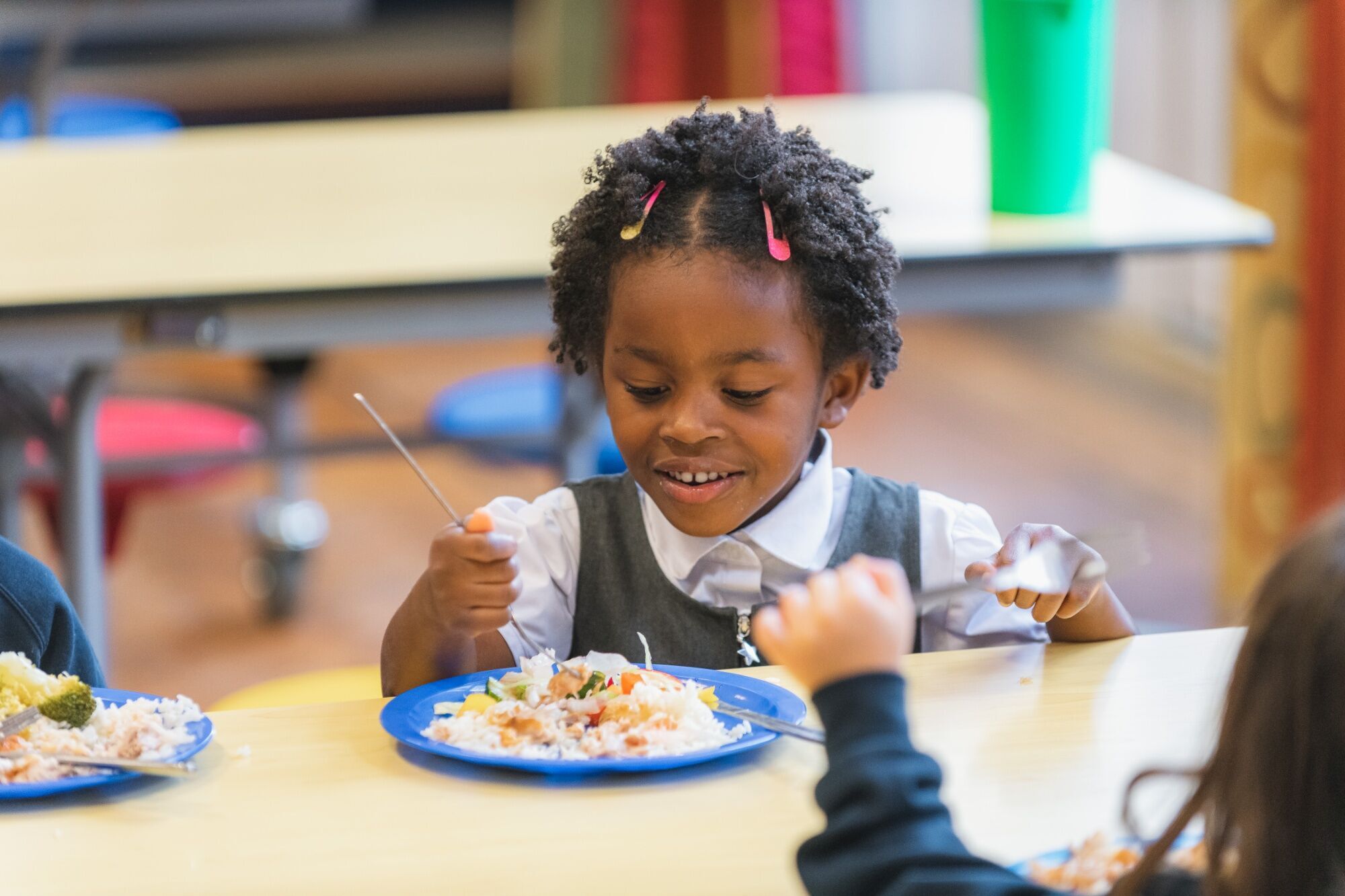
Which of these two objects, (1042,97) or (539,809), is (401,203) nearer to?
(1042,97)

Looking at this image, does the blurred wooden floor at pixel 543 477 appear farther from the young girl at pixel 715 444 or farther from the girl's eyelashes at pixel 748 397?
the girl's eyelashes at pixel 748 397

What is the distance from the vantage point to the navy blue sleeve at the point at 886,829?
2.54ft

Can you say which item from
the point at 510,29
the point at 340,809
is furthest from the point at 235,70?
the point at 340,809

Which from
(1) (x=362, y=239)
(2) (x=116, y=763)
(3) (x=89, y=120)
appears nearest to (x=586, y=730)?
(2) (x=116, y=763)

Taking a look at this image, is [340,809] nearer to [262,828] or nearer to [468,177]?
[262,828]

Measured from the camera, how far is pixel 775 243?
1248 mm

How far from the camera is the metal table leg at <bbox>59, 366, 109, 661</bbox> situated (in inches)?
88.7

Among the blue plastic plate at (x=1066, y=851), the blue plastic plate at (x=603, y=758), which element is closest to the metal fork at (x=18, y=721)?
the blue plastic plate at (x=603, y=758)

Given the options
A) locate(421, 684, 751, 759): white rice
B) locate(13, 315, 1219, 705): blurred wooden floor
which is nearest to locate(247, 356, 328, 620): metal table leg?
locate(13, 315, 1219, 705): blurred wooden floor

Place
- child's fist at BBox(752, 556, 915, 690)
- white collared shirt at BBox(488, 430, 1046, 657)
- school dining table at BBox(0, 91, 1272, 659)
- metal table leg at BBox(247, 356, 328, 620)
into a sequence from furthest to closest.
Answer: metal table leg at BBox(247, 356, 328, 620), school dining table at BBox(0, 91, 1272, 659), white collared shirt at BBox(488, 430, 1046, 657), child's fist at BBox(752, 556, 915, 690)

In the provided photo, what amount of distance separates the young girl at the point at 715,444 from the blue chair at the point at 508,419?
4.09 ft

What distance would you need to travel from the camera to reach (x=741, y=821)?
0.92m

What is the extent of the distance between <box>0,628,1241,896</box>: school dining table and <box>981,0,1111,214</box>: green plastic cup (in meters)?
1.29

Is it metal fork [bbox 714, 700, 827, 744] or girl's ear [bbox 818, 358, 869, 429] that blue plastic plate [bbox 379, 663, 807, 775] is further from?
girl's ear [bbox 818, 358, 869, 429]
